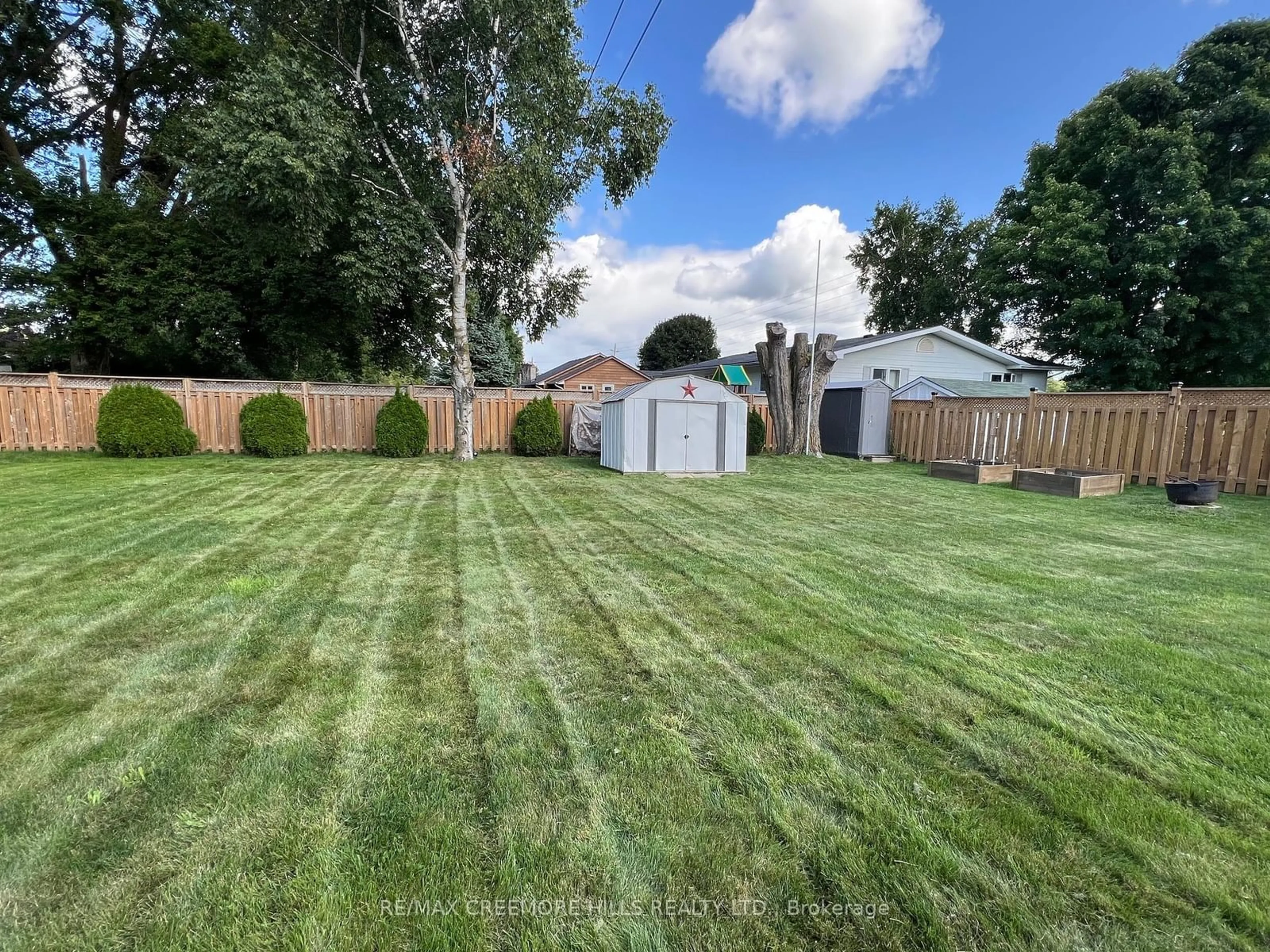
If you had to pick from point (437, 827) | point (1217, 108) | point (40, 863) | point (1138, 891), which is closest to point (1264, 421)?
point (1138, 891)

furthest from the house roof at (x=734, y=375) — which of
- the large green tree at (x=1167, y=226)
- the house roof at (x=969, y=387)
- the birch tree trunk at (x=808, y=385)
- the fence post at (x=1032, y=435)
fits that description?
the fence post at (x=1032, y=435)

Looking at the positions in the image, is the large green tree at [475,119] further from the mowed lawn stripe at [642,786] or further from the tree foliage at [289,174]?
the mowed lawn stripe at [642,786]

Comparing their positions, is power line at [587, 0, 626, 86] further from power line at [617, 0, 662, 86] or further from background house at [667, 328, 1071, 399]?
background house at [667, 328, 1071, 399]

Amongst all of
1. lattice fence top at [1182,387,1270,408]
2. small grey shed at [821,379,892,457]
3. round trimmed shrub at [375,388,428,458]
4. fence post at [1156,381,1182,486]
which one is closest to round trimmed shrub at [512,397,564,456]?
round trimmed shrub at [375,388,428,458]

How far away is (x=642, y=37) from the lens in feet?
26.0

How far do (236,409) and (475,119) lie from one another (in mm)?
7606

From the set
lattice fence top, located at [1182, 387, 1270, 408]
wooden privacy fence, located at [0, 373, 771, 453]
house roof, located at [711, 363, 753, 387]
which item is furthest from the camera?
house roof, located at [711, 363, 753, 387]

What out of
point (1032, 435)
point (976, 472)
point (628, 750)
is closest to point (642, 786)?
point (628, 750)

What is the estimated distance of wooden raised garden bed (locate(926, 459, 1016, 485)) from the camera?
9.11m

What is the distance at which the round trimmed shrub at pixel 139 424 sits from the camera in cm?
1007

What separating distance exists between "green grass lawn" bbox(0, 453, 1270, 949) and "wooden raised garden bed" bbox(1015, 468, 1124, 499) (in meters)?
3.57

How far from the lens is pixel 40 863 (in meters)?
1.46

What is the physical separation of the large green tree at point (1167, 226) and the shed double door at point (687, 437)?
13238 mm

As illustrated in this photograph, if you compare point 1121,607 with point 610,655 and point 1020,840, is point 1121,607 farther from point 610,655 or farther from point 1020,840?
point 610,655
